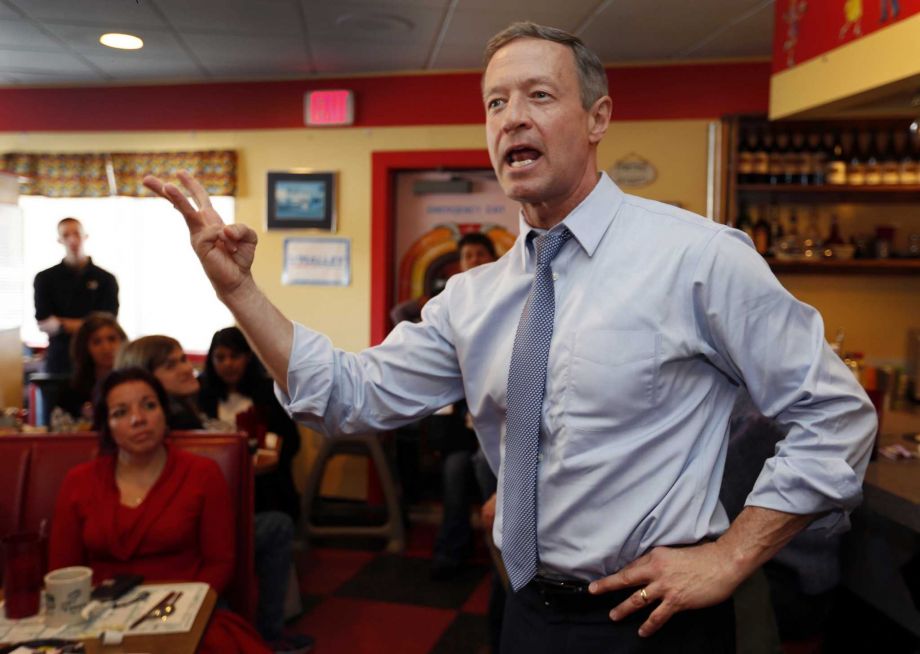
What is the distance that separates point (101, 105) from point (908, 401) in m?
5.19

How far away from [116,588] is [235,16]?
284 cm

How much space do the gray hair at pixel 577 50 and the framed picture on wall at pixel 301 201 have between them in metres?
3.87

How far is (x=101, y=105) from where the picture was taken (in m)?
5.16

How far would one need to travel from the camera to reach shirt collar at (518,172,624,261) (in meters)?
1.16

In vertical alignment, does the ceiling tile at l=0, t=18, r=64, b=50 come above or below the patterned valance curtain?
above

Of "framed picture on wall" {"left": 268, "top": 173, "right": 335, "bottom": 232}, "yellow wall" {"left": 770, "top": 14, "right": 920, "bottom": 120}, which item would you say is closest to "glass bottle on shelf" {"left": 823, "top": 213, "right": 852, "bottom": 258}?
"yellow wall" {"left": 770, "top": 14, "right": 920, "bottom": 120}

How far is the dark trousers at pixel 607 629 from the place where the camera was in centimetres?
111

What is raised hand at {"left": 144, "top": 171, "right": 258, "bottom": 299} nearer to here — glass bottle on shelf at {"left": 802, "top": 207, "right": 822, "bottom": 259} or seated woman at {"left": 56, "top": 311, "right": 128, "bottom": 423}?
seated woman at {"left": 56, "top": 311, "right": 128, "bottom": 423}

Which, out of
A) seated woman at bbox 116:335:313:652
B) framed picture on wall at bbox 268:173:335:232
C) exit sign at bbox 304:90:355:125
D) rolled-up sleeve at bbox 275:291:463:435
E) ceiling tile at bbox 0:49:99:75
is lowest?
seated woman at bbox 116:335:313:652

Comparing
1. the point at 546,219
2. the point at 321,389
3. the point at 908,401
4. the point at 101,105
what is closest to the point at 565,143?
the point at 546,219

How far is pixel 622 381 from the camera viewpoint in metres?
1.09

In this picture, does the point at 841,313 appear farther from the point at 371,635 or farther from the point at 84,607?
the point at 84,607

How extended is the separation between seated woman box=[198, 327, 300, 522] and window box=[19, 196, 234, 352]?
5.96 feet

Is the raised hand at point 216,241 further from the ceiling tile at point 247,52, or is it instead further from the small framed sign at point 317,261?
the small framed sign at point 317,261
